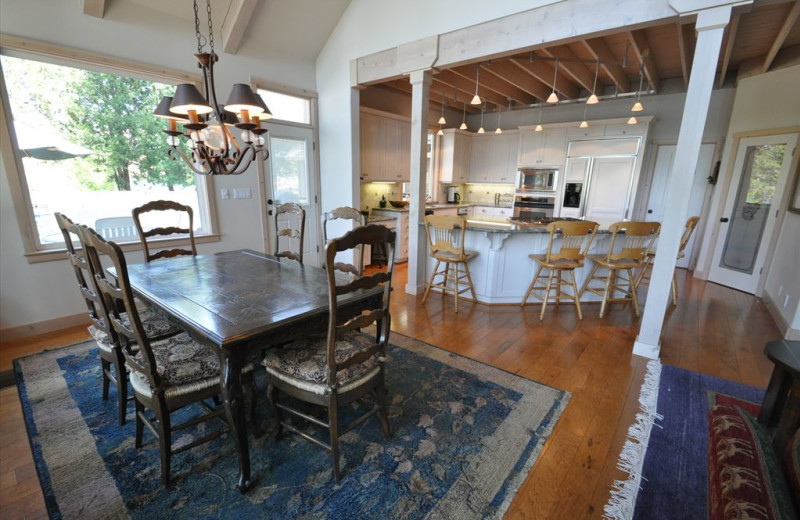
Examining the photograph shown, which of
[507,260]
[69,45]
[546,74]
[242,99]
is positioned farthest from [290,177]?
[546,74]

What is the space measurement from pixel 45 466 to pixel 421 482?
6.03 feet

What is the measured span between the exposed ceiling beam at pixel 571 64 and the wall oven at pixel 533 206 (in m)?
1.96

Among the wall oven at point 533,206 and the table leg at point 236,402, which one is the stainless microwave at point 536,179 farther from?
the table leg at point 236,402

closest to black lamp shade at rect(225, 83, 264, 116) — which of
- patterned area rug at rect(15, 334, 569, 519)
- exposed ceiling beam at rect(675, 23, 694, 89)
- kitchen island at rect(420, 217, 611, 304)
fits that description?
patterned area rug at rect(15, 334, 569, 519)

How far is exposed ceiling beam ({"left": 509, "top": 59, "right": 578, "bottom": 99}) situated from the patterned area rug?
3784 mm

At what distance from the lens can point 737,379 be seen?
2.50m

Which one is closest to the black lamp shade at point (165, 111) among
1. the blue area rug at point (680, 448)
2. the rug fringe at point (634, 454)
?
the rug fringe at point (634, 454)

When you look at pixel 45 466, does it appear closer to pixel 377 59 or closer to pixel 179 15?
pixel 179 15

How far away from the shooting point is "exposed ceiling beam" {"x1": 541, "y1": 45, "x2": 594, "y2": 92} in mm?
4211

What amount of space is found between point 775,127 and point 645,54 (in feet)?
6.18

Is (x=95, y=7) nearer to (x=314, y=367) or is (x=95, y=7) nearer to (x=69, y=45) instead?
(x=69, y=45)

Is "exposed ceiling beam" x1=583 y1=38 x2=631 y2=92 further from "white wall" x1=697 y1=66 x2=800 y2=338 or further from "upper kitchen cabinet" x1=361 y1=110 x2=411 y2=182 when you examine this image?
"upper kitchen cabinet" x1=361 y1=110 x2=411 y2=182

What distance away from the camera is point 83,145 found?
315 centimetres

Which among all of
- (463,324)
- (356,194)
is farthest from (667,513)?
(356,194)
